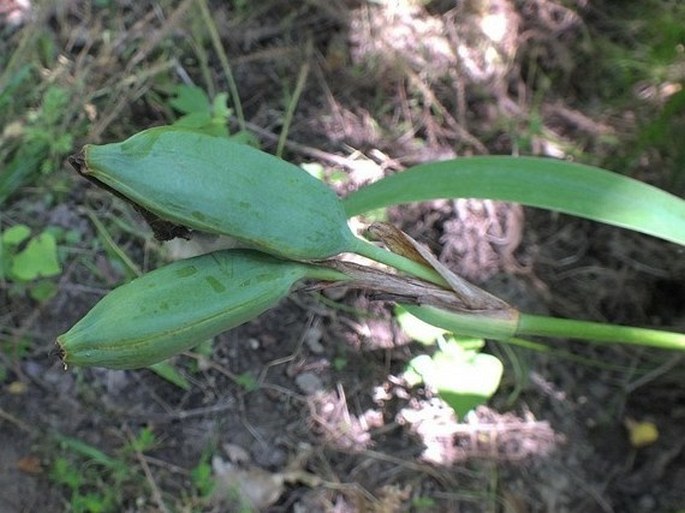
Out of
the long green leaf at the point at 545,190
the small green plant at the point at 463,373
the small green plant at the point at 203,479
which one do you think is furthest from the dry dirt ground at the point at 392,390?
the long green leaf at the point at 545,190

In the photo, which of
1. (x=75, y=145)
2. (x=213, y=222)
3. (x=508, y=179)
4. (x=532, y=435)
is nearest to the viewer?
(x=213, y=222)

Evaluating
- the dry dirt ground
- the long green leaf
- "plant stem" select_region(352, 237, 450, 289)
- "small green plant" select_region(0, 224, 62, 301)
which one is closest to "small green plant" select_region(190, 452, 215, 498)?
the dry dirt ground

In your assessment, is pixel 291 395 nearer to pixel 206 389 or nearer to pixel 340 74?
pixel 206 389

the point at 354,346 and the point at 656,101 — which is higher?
the point at 656,101

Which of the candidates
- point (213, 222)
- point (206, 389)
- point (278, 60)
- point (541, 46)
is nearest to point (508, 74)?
point (541, 46)

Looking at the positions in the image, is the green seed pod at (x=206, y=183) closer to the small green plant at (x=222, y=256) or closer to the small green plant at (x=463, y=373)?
the small green plant at (x=222, y=256)

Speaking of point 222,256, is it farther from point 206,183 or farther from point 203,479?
point 203,479
